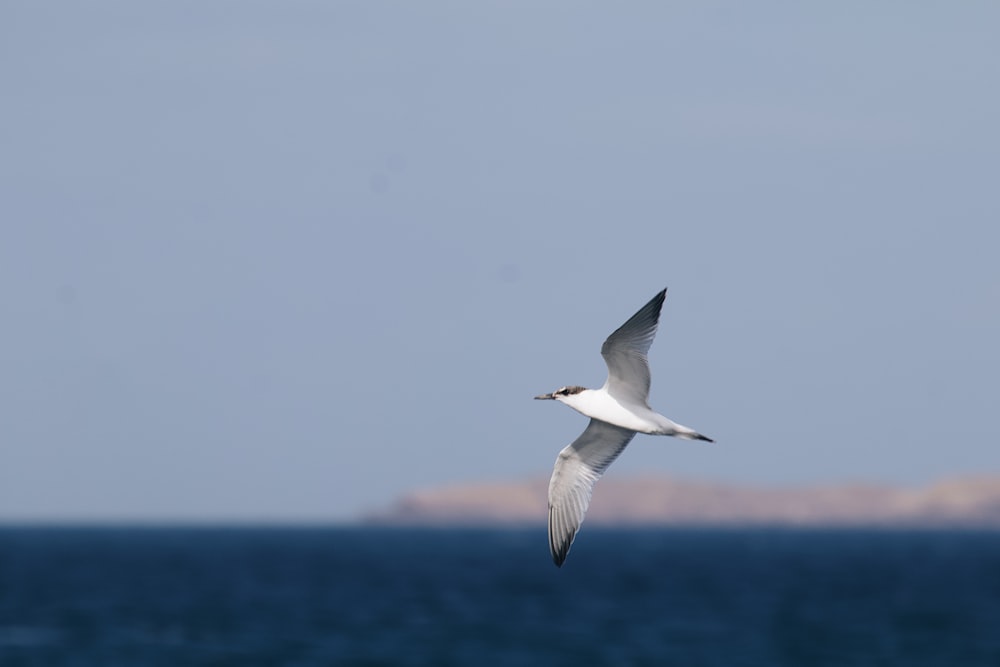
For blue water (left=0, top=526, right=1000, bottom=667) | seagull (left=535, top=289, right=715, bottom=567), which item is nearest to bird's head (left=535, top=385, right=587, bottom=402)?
seagull (left=535, top=289, right=715, bottom=567)

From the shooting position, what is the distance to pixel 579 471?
25.1 m

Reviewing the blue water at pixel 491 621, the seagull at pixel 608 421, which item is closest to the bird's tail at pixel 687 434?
the seagull at pixel 608 421

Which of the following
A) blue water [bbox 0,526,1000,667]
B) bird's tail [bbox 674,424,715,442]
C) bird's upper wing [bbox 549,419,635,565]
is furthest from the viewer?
blue water [bbox 0,526,1000,667]

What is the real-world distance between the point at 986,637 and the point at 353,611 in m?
53.8

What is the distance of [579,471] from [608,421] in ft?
10.6

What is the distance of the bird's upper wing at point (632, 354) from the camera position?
2109 cm

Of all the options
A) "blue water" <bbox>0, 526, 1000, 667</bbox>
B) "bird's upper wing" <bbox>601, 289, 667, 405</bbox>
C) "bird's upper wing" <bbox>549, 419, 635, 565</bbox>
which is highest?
"bird's upper wing" <bbox>601, 289, 667, 405</bbox>

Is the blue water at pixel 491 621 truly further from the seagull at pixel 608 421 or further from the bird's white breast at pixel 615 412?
the bird's white breast at pixel 615 412

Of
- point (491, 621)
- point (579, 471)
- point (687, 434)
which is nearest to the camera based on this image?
point (687, 434)

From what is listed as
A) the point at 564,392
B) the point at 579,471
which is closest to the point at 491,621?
the point at 579,471

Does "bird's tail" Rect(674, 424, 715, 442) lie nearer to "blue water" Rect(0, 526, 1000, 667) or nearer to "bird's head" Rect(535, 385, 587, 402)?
"bird's head" Rect(535, 385, 587, 402)

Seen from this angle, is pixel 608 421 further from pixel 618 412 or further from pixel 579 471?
pixel 579 471

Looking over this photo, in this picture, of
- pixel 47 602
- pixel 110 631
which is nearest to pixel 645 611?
pixel 110 631

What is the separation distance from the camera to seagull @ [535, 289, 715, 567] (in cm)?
2122
